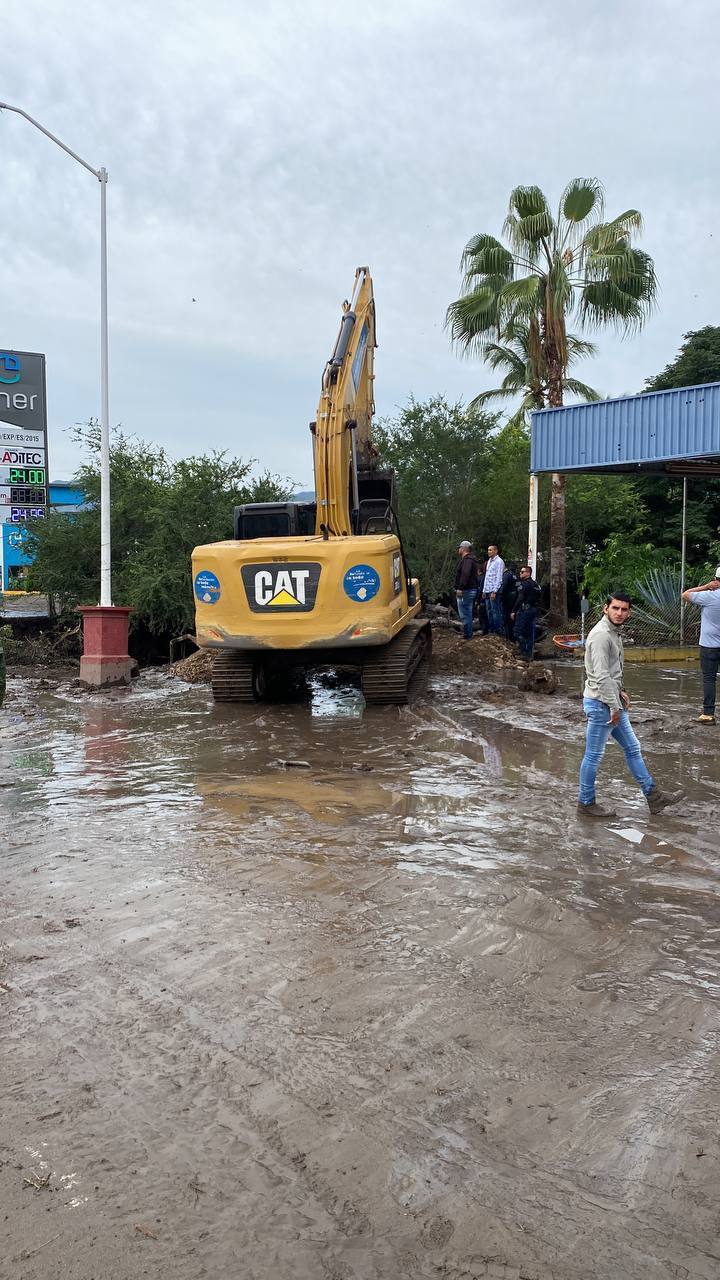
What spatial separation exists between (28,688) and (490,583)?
29.2 feet

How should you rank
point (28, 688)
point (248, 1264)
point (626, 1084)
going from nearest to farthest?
point (248, 1264) < point (626, 1084) < point (28, 688)

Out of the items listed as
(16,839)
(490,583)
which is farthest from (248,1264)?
(490,583)

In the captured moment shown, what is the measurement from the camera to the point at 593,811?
7.63 metres

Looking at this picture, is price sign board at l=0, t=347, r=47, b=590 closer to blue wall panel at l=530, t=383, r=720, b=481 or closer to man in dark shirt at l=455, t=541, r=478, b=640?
man in dark shirt at l=455, t=541, r=478, b=640

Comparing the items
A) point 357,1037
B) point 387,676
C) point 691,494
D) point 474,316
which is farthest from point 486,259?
point 357,1037

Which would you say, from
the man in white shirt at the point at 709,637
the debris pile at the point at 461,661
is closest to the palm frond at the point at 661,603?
the debris pile at the point at 461,661

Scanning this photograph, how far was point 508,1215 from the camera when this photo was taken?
9.50ft

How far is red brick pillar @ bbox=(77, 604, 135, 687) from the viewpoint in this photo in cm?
1684

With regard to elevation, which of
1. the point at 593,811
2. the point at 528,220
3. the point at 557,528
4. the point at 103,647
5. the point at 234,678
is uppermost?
the point at 528,220

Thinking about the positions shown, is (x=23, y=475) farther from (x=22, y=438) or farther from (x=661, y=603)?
(x=661, y=603)

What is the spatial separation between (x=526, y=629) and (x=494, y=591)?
1.45m

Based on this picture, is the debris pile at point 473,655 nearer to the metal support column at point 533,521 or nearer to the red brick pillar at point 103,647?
the red brick pillar at point 103,647

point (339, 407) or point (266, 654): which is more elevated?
point (339, 407)

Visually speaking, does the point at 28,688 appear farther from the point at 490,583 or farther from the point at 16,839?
the point at 16,839
